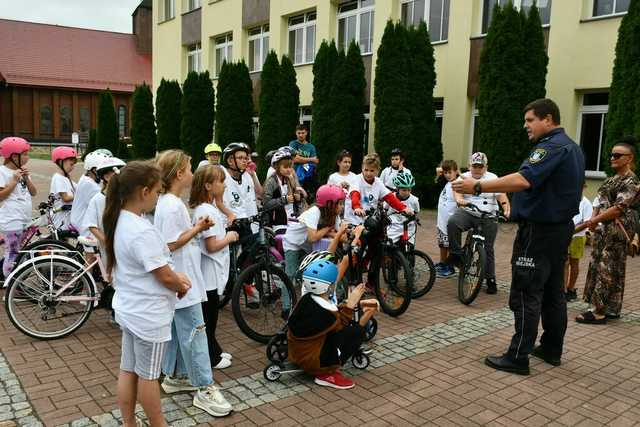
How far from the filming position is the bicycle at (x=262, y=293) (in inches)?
193

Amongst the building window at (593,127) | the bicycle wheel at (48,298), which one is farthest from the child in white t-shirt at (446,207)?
the building window at (593,127)

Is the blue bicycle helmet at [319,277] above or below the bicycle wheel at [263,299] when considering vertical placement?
above

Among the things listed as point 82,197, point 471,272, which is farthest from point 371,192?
point 82,197

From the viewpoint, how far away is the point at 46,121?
53.7 meters

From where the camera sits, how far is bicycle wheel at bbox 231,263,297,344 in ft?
16.1

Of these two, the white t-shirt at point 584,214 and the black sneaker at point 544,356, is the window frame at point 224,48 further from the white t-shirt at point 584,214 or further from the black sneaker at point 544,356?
the black sneaker at point 544,356

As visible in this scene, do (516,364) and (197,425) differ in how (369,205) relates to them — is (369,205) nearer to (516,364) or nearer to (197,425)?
(516,364)

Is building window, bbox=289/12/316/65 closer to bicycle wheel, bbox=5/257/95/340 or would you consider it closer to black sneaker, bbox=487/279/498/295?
black sneaker, bbox=487/279/498/295

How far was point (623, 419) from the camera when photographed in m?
3.73

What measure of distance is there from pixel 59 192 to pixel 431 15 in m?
13.2

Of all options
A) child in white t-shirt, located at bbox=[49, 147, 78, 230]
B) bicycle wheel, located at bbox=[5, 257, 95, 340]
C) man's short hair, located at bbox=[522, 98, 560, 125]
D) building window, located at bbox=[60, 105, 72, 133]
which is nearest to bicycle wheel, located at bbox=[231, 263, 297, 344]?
bicycle wheel, located at bbox=[5, 257, 95, 340]

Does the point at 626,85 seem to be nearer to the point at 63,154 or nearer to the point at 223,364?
the point at 223,364

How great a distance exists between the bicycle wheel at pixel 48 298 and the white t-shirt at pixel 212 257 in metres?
1.58

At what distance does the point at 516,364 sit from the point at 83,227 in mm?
4136
